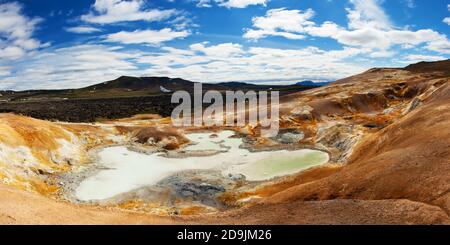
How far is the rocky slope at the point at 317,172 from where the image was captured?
24.9m

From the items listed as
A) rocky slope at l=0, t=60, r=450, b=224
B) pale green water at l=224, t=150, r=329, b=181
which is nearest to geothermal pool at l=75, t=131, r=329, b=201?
pale green water at l=224, t=150, r=329, b=181

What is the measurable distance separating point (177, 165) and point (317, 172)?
2269 centimetres

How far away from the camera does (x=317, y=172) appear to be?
50.7 meters

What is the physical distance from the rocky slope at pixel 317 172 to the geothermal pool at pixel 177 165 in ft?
14.3

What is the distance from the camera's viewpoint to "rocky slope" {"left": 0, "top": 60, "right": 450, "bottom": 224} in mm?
24922

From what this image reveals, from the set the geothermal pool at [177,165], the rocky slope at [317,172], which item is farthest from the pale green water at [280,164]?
the rocky slope at [317,172]

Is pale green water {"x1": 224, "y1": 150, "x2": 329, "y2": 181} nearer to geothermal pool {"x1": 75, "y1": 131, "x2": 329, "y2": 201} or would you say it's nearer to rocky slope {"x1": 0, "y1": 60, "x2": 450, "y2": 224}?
geothermal pool {"x1": 75, "y1": 131, "x2": 329, "y2": 201}

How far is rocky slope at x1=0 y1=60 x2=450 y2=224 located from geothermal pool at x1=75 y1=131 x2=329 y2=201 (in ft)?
14.3

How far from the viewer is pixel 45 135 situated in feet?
207

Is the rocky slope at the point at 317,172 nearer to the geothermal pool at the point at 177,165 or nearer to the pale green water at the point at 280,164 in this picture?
the pale green water at the point at 280,164

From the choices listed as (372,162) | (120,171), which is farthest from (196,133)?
(372,162)

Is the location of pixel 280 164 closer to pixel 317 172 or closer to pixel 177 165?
pixel 317 172

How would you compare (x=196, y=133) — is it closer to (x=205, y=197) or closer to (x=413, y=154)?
(x=205, y=197)
